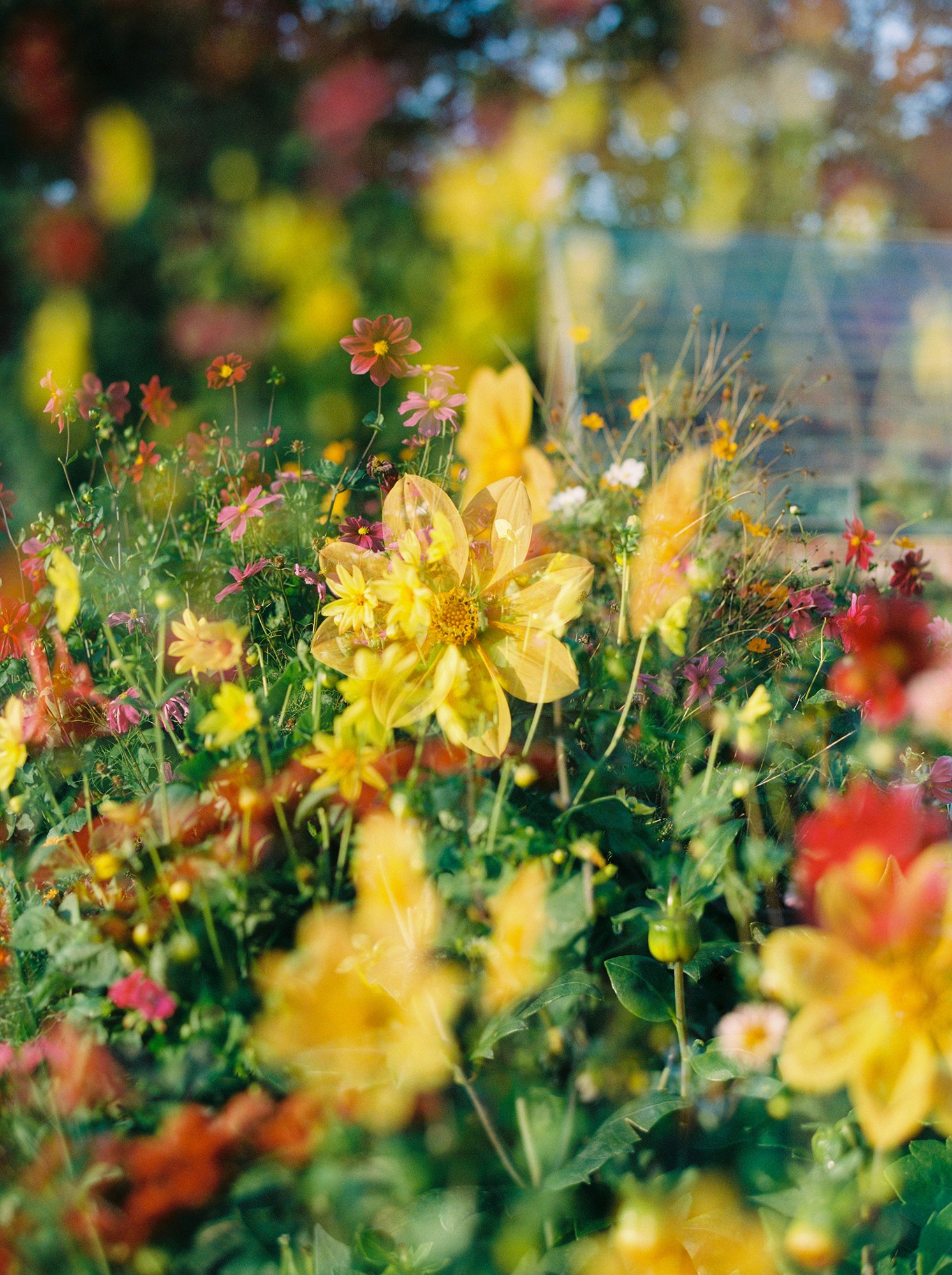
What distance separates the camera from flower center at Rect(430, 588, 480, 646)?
2.78ft

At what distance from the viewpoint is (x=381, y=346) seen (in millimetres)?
937

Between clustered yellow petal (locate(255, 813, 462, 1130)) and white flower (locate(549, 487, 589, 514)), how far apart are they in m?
0.55

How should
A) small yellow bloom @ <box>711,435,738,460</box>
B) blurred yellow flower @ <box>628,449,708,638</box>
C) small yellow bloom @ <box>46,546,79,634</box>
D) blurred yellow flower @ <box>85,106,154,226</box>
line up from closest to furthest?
small yellow bloom @ <box>46,546,79,634</box> < blurred yellow flower @ <box>628,449,708,638</box> < small yellow bloom @ <box>711,435,738,460</box> < blurred yellow flower @ <box>85,106,154,226</box>

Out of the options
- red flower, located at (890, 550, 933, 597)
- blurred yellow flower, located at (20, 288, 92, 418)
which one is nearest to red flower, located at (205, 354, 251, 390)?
red flower, located at (890, 550, 933, 597)

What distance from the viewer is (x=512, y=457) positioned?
1344 mm

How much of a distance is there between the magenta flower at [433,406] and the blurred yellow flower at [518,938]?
46 cm

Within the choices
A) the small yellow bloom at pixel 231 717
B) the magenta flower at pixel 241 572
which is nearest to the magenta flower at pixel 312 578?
the magenta flower at pixel 241 572

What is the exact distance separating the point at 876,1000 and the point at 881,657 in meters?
0.42

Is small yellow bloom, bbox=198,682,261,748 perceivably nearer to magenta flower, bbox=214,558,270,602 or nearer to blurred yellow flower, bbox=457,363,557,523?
magenta flower, bbox=214,558,270,602

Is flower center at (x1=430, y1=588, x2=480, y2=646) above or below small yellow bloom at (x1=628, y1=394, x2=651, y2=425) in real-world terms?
above

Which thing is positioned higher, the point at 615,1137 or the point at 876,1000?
the point at 876,1000

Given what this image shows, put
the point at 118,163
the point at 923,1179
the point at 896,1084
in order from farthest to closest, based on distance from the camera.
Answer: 1. the point at 118,163
2. the point at 923,1179
3. the point at 896,1084

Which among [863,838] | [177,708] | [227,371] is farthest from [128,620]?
[863,838]

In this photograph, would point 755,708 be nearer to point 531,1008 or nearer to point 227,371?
point 531,1008
